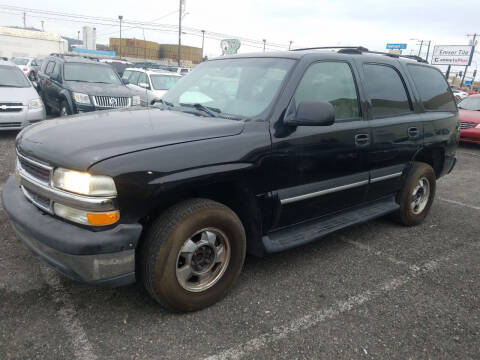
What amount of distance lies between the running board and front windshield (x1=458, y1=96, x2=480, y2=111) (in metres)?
9.26

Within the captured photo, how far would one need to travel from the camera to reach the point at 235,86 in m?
3.20

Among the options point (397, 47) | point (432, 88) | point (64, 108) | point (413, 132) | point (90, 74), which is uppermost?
point (397, 47)

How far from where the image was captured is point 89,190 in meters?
2.11

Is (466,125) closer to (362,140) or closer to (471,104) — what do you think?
(471,104)

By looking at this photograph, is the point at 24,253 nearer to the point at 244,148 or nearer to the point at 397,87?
the point at 244,148

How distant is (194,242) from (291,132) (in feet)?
3.60

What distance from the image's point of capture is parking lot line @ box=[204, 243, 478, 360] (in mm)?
2275

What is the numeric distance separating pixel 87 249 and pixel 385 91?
3143 mm

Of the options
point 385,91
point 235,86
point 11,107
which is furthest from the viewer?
point 11,107

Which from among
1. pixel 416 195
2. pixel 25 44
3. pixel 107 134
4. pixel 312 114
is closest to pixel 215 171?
pixel 107 134

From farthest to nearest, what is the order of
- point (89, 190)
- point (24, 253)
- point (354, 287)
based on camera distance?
point (24, 253) < point (354, 287) < point (89, 190)

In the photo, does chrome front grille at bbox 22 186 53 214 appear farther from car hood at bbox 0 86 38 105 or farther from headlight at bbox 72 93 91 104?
headlight at bbox 72 93 91 104

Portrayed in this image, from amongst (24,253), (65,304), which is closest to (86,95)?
(24,253)

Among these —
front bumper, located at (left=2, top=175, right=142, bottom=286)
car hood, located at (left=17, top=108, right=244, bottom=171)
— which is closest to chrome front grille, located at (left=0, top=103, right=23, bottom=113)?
car hood, located at (left=17, top=108, right=244, bottom=171)
